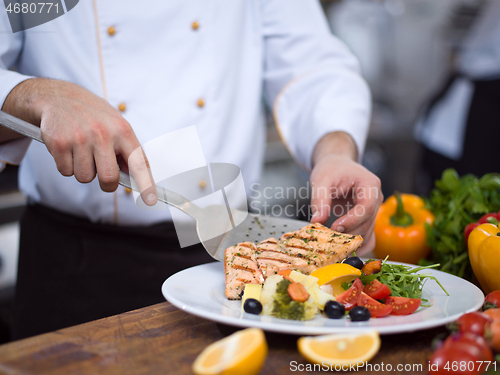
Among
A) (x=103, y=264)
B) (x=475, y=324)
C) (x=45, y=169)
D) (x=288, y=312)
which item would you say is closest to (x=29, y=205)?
(x=45, y=169)

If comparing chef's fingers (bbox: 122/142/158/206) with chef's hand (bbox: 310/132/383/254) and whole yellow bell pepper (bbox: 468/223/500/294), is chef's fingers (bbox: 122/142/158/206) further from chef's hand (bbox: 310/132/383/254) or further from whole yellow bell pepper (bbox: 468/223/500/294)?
whole yellow bell pepper (bbox: 468/223/500/294)

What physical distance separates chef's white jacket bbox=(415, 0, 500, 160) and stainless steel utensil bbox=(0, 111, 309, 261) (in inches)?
96.2

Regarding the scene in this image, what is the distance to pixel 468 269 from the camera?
1429 millimetres

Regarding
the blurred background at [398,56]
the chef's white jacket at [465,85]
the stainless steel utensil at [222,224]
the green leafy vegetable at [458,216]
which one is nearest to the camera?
the stainless steel utensil at [222,224]

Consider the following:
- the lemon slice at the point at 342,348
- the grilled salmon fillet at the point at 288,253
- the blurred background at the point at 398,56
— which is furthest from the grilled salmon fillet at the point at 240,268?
the blurred background at the point at 398,56

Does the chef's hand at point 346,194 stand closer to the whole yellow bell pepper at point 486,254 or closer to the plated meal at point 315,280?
the plated meal at point 315,280

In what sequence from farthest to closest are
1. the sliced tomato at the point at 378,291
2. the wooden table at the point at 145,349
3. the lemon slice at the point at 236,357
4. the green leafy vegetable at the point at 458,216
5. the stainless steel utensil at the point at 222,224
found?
the green leafy vegetable at the point at 458,216 < the stainless steel utensil at the point at 222,224 < the sliced tomato at the point at 378,291 < the wooden table at the point at 145,349 < the lemon slice at the point at 236,357

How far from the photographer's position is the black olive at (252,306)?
958mm

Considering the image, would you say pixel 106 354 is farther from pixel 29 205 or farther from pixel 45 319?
pixel 29 205

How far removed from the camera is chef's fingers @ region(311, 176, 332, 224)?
135 cm

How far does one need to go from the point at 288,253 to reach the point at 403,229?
714mm

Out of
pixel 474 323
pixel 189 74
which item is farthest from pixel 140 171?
pixel 474 323

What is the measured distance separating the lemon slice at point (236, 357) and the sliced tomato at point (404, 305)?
430 mm

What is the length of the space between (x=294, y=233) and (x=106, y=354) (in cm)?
69
